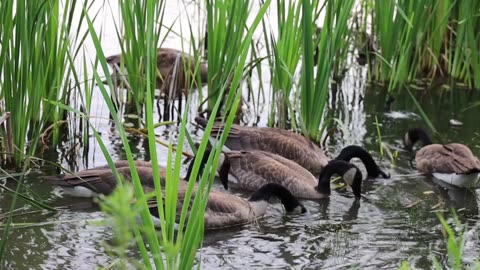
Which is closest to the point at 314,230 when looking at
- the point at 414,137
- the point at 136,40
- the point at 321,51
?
the point at 321,51

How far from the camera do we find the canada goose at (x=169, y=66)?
10.1 m

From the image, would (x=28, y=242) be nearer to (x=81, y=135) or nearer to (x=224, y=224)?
(x=224, y=224)

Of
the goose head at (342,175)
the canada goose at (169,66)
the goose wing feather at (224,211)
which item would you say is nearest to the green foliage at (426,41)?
the goose head at (342,175)

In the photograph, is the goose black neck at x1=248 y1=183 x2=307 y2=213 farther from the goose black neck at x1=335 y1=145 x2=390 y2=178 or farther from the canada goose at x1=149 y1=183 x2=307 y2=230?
the goose black neck at x1=335 y1=145 x2=390 y2=178

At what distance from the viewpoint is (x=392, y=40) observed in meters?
10.4

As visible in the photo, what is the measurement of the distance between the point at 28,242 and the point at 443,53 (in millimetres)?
6947

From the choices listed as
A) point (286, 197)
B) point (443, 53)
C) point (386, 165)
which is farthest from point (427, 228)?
point (443, 53)

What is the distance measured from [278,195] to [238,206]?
479 mm


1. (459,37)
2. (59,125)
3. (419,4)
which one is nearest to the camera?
(59,125)

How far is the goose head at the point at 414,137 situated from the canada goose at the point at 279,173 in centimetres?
132

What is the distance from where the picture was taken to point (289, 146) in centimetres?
907

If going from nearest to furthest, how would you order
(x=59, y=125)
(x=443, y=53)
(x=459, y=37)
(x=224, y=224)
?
1. (x=224, y=224)
2. (x=59, y=125)
3. (x=459, y=37)
4. (x=443, y=53)

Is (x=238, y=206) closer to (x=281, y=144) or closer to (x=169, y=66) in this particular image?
(x=281, y=144)

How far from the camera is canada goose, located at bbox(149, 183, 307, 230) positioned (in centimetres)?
736
